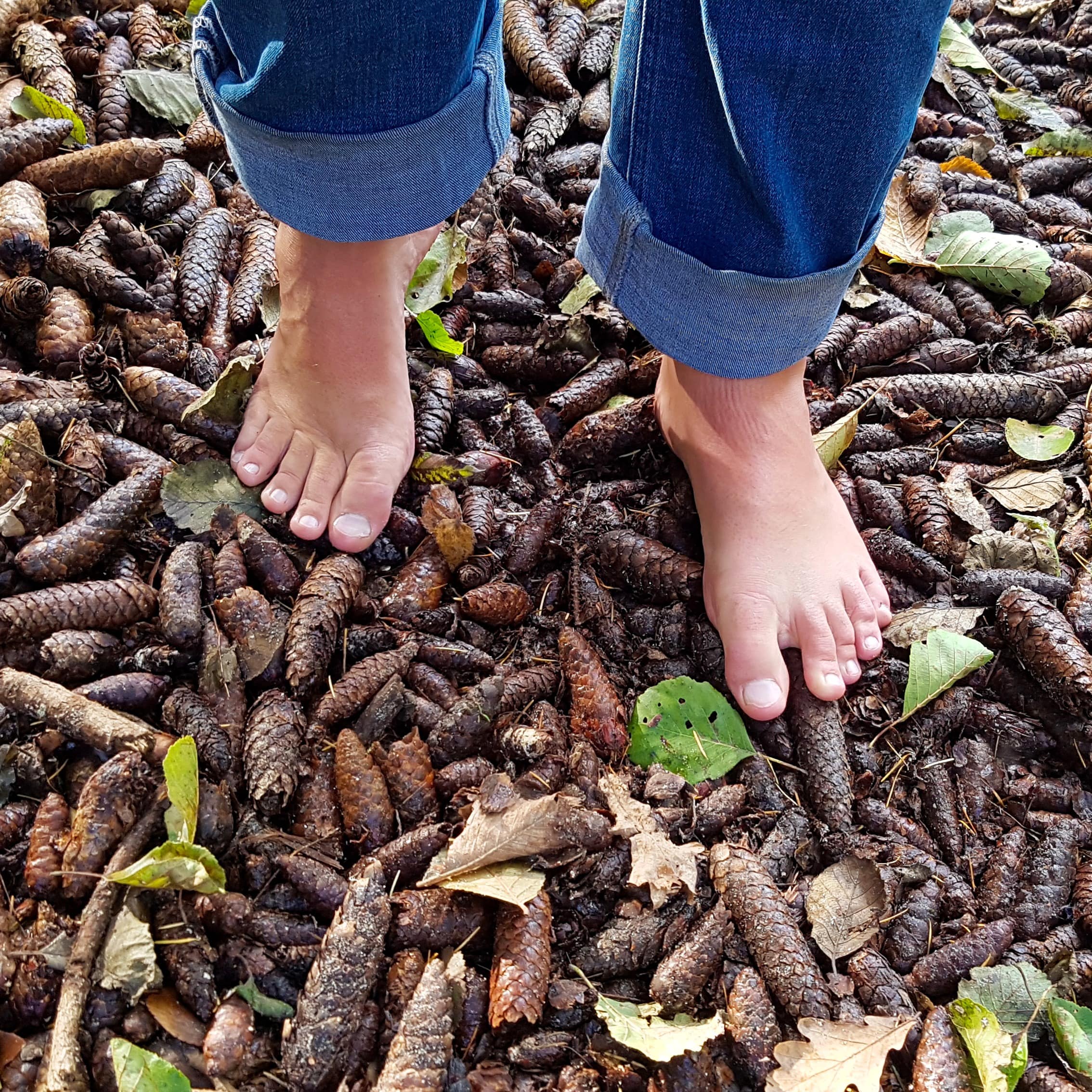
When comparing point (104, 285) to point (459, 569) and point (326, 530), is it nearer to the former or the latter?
point (326, 530)

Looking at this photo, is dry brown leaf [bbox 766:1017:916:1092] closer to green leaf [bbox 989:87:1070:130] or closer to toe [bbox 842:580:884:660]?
toe [bbox 842:580:884:660]

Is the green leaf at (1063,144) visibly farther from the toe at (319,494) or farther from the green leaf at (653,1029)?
the green leaf at (653,1029)

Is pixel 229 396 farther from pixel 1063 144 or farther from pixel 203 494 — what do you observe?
pixel 1063 144

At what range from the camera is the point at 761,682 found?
4.63 ft

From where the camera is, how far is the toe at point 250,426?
158 cm

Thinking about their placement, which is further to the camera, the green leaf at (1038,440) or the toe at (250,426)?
the green leaf at (1038,440)

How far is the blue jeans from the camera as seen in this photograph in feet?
3.44

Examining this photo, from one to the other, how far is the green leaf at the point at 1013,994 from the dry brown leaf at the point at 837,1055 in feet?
0.38

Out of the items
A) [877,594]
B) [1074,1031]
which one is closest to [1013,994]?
[1074,1031]

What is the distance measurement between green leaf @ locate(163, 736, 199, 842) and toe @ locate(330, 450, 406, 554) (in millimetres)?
443

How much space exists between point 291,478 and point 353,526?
0.15 meters

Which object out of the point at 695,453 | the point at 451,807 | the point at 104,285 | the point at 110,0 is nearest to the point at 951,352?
the point at 695,453

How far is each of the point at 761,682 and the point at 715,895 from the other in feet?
1.11

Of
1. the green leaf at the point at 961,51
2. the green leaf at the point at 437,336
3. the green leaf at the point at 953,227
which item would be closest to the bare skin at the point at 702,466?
the green leaf at the point at 437,336
